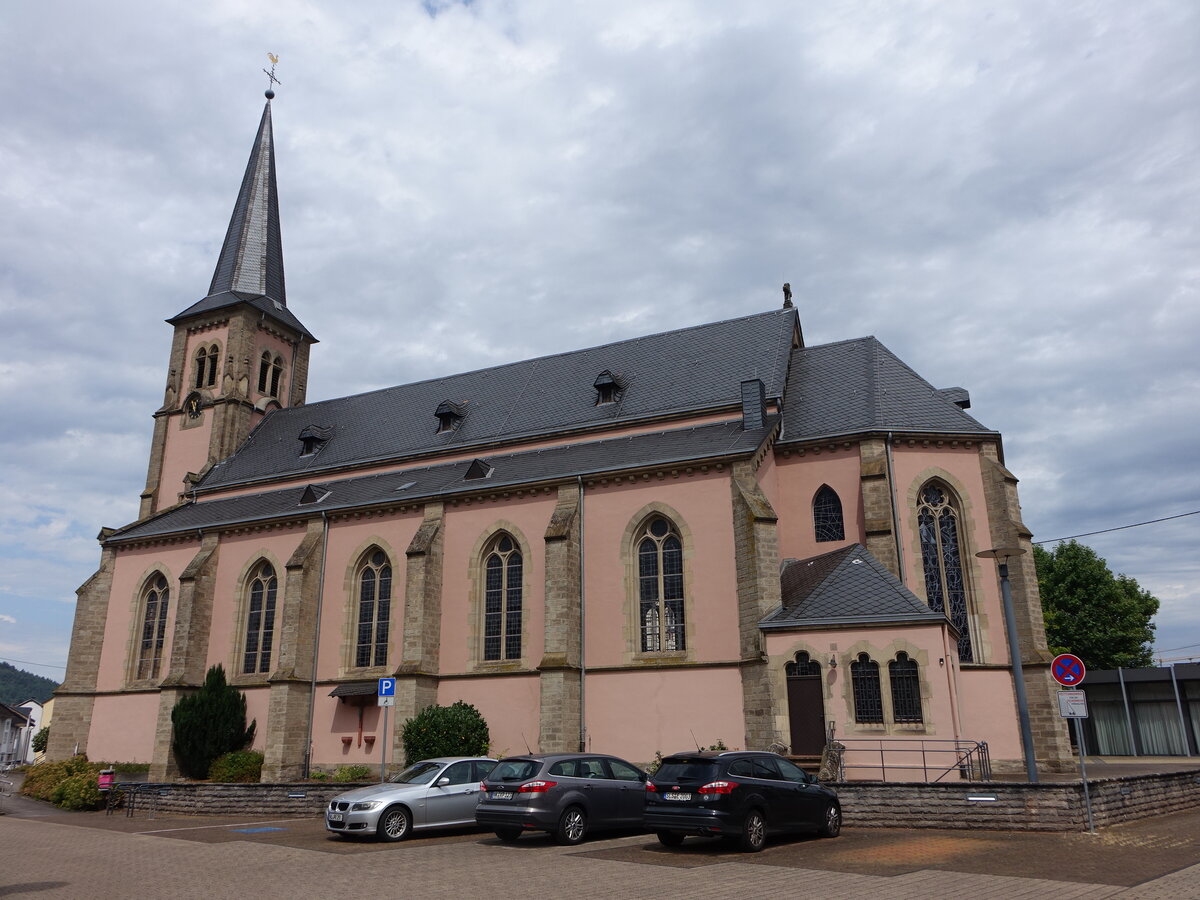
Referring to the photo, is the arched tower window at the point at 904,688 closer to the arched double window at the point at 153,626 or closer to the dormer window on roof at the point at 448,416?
the dormer window on roof at the point at 448,416

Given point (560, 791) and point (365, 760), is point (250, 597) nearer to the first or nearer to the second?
point (365, 760)

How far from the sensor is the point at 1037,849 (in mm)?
11898

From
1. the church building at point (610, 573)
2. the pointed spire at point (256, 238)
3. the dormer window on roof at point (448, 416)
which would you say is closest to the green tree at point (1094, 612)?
the church building at point (610, 573)

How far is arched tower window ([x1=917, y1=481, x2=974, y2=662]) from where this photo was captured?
76.5ft

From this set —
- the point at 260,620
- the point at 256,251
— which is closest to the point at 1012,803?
the point at 260,620

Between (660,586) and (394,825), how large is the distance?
34.6ft

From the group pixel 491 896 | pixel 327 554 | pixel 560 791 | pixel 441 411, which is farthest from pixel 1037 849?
pixel 441 411

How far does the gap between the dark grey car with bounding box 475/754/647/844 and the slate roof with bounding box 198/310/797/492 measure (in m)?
14.9

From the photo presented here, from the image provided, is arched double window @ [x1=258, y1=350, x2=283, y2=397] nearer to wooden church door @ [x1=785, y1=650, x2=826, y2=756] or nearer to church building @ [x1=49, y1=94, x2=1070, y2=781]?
church building @ [x1=49, y1=94, x2=1070, y2=781]

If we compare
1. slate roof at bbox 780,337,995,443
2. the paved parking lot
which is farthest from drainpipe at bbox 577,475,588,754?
the paved parking lot

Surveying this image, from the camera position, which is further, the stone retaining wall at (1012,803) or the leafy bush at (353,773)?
the leafy bush at (353,773)

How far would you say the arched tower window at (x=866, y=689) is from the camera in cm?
1902

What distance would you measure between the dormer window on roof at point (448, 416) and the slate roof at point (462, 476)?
2.11 m

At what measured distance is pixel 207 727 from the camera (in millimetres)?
26500
